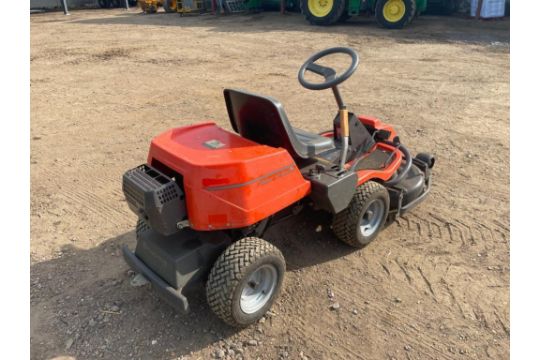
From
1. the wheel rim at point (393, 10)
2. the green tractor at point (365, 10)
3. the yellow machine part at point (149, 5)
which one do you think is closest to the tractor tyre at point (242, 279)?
the green tractor at point (365, 10)

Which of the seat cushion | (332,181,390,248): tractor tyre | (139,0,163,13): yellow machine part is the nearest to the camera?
the seat cushion

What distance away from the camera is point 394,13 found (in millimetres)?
A: 12578

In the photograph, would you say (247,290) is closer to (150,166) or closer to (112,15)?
(150,166)

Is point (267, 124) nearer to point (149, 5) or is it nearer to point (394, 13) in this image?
point (394, 13)

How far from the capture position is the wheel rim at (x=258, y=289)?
2539 millimetres

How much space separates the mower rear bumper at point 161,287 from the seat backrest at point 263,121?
1101 millimetres

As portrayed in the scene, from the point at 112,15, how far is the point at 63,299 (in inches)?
726

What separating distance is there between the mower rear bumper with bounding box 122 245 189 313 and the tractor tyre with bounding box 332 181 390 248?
1313 mm

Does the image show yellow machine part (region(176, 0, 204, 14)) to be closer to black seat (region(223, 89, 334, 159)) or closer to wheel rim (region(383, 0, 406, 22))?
wheel rim (region(383, 0, 406, 22))

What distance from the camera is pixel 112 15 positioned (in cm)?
1833

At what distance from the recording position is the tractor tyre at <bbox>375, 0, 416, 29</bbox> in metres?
12.3

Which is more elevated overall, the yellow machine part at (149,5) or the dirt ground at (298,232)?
the yellow machine part at (149,5)

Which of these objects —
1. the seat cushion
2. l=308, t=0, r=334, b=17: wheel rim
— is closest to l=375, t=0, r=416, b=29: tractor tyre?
l=308, t=0, r=334, b=17: wheel rim

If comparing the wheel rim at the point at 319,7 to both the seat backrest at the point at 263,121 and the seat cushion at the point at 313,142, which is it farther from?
the seat backrest at the point at 263,121
